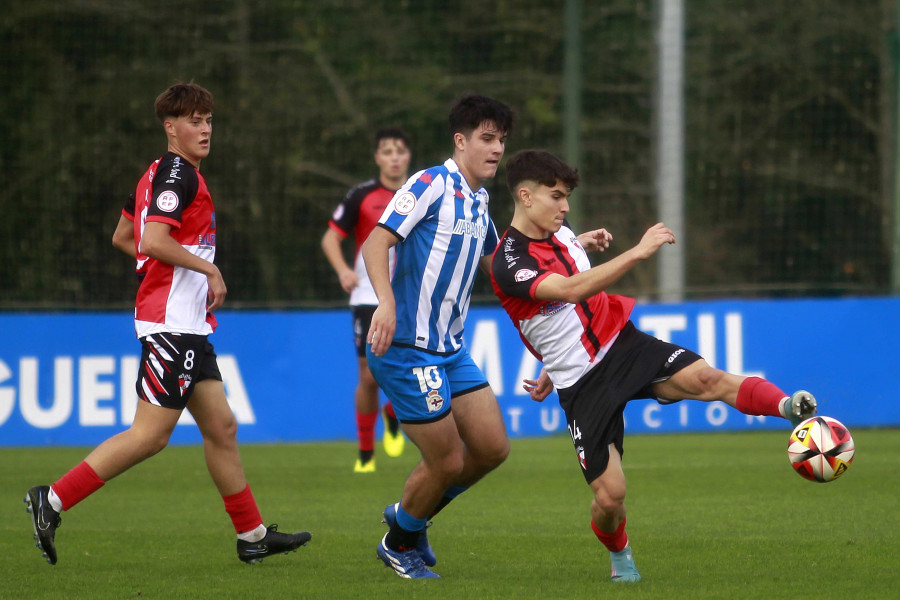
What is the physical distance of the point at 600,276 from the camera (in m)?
5.08

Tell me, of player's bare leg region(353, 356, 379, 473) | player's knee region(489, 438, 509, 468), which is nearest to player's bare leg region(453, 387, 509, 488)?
player's knee region(489, 438, 509, 468)

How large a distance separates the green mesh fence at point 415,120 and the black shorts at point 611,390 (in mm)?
8928

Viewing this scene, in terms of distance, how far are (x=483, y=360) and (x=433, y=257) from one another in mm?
6728

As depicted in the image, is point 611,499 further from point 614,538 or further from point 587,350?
point 587,350

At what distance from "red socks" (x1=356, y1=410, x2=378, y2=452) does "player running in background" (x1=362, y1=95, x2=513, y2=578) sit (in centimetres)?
386

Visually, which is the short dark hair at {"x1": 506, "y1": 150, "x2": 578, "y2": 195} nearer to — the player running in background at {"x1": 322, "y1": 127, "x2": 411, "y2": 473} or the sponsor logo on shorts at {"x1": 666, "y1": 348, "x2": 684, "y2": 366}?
the sponsor logo on shorts at {"x1": 666, "y1": 348, "x2": 684, "y2": 366}

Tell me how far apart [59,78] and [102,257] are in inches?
96.9

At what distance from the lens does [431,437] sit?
5.48 metres

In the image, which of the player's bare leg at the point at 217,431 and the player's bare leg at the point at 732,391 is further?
the player's bare leg at the point at 217,431

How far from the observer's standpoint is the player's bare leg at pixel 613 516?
518cm

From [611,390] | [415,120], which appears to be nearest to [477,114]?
[611,390]

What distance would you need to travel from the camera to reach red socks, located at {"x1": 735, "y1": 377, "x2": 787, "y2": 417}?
16.8 ft

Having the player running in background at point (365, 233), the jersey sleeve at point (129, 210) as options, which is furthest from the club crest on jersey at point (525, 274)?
the player running in background at point (365, 233)

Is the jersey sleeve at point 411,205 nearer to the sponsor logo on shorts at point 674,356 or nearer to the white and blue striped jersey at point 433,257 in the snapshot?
the white and blue striped jersey at point 433,257
